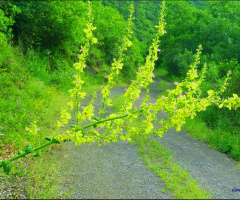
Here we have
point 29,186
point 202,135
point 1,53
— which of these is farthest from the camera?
point 1,53

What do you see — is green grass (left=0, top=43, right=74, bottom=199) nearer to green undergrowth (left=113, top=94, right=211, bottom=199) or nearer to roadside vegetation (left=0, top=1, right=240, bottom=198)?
roadside vegetation (left=0, top=1, right=240, bottom=198)

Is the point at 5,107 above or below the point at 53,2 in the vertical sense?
below

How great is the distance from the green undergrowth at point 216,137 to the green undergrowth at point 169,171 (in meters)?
1.94

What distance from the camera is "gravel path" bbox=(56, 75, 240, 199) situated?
4.07m

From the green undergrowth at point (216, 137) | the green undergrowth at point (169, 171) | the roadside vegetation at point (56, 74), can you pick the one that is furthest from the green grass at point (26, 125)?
the green undergrowth at point (216, 137)

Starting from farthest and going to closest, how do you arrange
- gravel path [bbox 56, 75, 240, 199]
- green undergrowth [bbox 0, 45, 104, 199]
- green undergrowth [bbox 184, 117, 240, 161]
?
green undergrowth [bbox 184, 117, 240, 161] < gravel path [bbox 56, 75, 240, 199] < green undergrowth [bbox 0, 45, 104, 199]

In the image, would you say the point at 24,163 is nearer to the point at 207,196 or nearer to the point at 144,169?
the point at 144,169

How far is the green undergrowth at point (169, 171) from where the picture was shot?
415 centimetres

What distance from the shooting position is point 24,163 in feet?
15.4

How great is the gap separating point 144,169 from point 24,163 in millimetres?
2424

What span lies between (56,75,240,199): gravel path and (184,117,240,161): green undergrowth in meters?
0.33

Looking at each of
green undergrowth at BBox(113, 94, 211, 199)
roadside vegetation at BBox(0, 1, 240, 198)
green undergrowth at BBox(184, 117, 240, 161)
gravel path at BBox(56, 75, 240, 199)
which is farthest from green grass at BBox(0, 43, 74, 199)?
green undergrowth at BBox(184, 117, 240, 161)

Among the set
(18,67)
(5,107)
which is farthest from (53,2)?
(5,107)

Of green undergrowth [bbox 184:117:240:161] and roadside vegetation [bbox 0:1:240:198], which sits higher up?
roadside vegetation [bbox 0:1:240:198]
